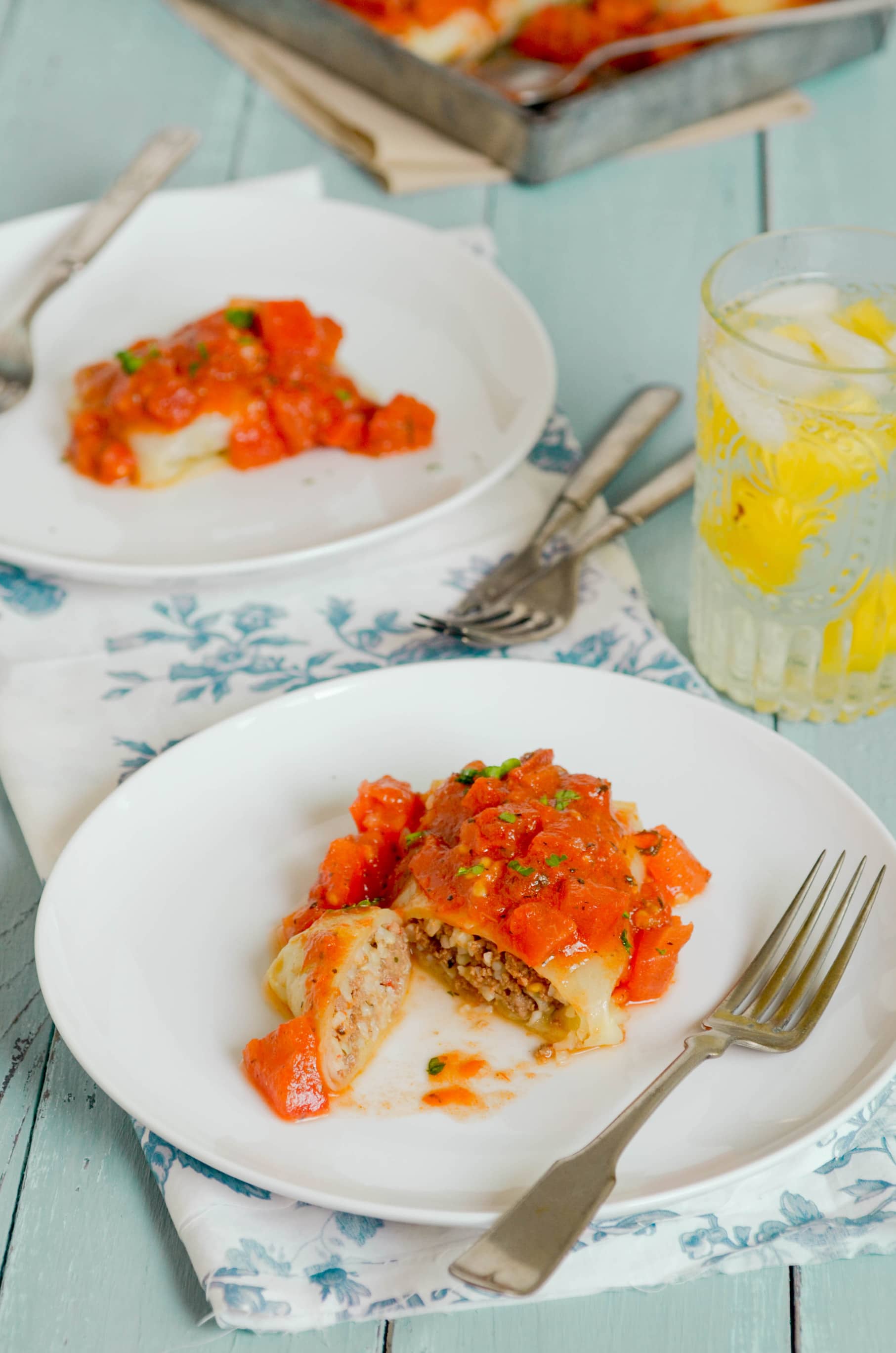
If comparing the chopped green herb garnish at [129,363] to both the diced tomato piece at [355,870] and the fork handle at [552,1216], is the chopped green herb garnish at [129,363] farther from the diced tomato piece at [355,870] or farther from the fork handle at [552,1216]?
the fork handle at [552,1216]

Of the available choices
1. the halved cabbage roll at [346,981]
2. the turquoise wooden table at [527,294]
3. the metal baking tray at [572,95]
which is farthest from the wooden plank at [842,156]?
the halved cabbage roll at [346,981]

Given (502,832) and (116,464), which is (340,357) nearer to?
(116,464)

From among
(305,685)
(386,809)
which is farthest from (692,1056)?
(305,685)

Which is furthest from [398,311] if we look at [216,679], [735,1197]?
[735,1197]

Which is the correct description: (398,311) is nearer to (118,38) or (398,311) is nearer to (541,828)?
(541,828)

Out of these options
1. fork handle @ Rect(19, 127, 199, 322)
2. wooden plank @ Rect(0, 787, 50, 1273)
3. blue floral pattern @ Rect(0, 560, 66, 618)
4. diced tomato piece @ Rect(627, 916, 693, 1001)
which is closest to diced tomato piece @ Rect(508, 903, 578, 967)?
diced tomato piece @ Rect(627, 916, 693, 1001)

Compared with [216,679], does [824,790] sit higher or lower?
higher
